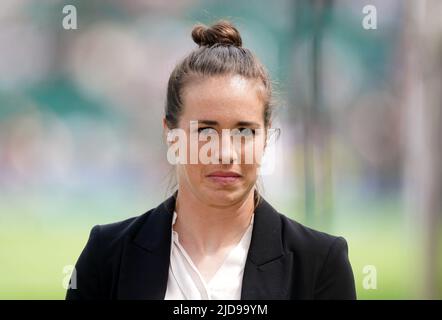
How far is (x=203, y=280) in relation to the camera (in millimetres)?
958

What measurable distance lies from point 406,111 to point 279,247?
729mm

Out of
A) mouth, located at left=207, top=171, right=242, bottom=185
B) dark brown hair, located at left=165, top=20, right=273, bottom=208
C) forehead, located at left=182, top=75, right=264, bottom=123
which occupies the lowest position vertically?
mouth, located at left=207, top=171, right=242, bottom=185

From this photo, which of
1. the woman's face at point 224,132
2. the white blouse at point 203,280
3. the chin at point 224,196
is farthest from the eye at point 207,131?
the white blouse at point 203,280

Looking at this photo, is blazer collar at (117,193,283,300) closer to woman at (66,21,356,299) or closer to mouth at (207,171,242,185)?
woman at (66,21,356,299)

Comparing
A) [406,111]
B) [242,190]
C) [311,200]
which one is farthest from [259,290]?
[406,111]

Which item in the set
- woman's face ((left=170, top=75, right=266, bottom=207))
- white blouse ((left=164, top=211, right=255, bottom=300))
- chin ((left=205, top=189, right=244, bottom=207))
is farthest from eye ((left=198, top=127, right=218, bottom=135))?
white blouse ((left=164, top=211, right=255, bottom=300))

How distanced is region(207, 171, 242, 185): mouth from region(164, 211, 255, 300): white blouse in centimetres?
14

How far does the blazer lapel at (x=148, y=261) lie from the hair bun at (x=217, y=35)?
0.33 m

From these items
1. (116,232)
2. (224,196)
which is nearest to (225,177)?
(224,196)

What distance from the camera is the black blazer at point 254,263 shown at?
94cm

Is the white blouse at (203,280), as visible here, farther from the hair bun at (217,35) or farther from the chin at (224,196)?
the hair bun at (217,35)

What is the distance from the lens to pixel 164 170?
143 centimetres

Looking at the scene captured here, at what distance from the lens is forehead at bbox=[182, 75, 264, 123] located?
0.93 metres
